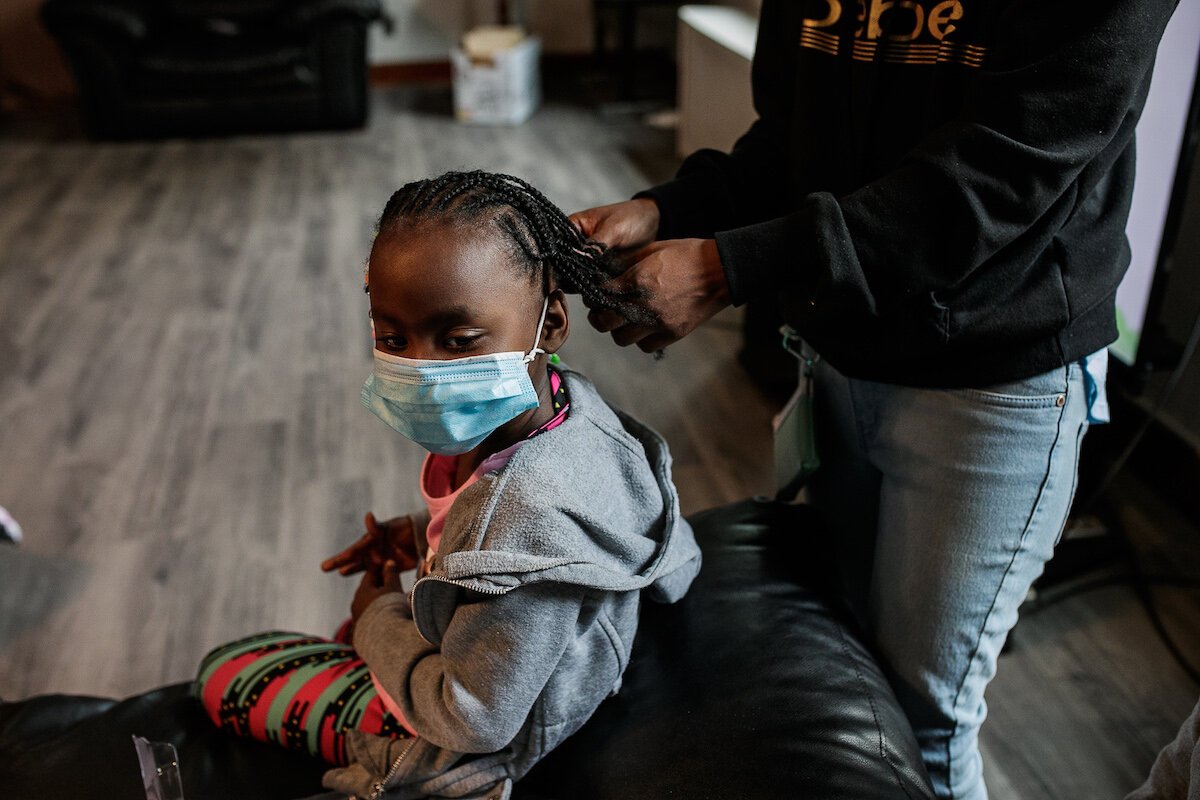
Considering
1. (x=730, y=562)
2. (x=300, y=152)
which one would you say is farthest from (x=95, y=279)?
(x=730, y=562)

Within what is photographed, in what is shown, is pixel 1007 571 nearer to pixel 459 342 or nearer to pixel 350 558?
pixel 459 342

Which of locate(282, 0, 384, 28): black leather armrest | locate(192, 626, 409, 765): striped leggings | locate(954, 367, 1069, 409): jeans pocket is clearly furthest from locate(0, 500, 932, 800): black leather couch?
locate(282, 0, 384, 28): black leather armrest

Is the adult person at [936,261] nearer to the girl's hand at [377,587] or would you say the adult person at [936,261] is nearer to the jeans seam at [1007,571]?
the jeans seam at [1007,571]

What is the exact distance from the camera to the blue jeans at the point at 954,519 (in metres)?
0.97

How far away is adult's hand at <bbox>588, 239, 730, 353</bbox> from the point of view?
86 centimetres

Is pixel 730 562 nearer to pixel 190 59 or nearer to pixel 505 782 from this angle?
pixel 505 782

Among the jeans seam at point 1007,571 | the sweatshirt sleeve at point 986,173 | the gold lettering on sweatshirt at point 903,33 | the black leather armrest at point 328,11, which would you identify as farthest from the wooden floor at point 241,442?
the gold lettering on sweatshirt at point 903,33

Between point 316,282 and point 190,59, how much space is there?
2.07 metres

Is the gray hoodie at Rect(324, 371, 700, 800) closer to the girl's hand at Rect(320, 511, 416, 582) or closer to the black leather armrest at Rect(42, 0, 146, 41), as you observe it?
the girl's hand at Rect(320, 511, 416, 582)

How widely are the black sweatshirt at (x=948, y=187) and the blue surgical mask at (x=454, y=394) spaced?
21 cm

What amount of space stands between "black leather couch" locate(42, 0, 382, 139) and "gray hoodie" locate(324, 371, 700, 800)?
4.28m

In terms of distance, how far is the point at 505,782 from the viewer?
98cm

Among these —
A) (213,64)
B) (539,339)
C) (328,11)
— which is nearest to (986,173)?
(539,339)

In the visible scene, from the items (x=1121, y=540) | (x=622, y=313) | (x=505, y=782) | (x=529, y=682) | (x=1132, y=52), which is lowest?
(x=1121, y=540)
